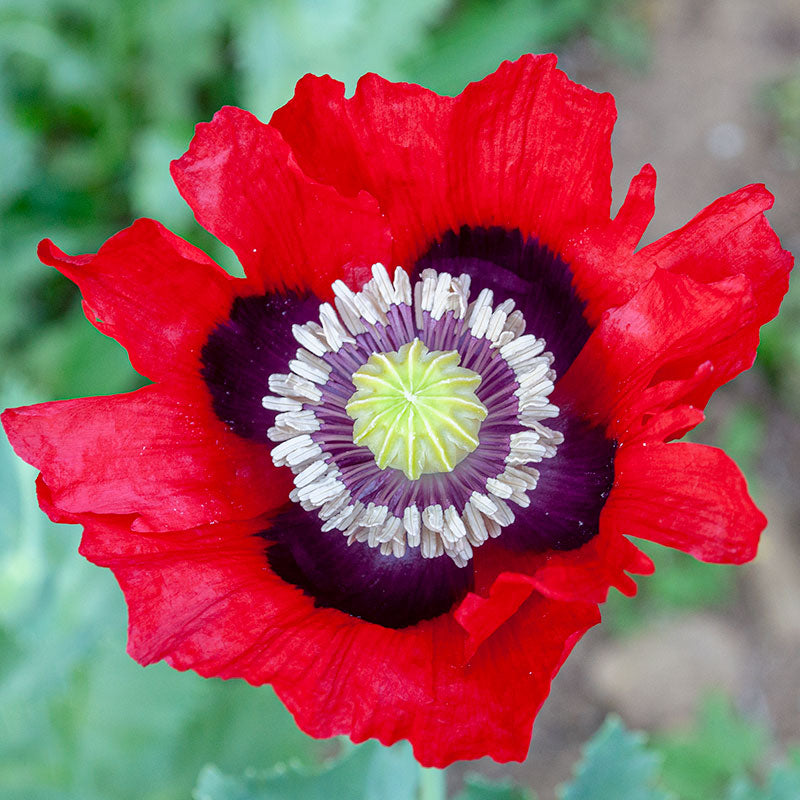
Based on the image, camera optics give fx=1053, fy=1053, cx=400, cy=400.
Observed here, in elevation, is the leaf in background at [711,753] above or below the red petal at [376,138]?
below

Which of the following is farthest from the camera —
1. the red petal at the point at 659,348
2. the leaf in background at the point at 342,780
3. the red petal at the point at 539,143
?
the leaf in background at the point at 342,780

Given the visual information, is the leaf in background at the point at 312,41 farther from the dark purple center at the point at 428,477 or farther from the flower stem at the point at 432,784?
the flower stem at the point at 432,784

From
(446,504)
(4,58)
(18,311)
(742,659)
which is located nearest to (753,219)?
(446,504)

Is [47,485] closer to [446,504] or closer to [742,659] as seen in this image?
[446,504]

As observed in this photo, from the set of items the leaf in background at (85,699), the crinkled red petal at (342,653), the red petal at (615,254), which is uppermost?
the red petal at (615,254)

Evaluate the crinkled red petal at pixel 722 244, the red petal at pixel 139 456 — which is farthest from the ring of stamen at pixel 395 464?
the crinkled red petal at pixel 722 244

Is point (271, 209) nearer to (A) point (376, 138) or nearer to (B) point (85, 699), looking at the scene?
(A) point (376, 138)

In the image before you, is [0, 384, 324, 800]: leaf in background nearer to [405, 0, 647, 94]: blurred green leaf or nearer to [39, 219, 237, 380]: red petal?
[39, 219, 237, 380]: red petal
